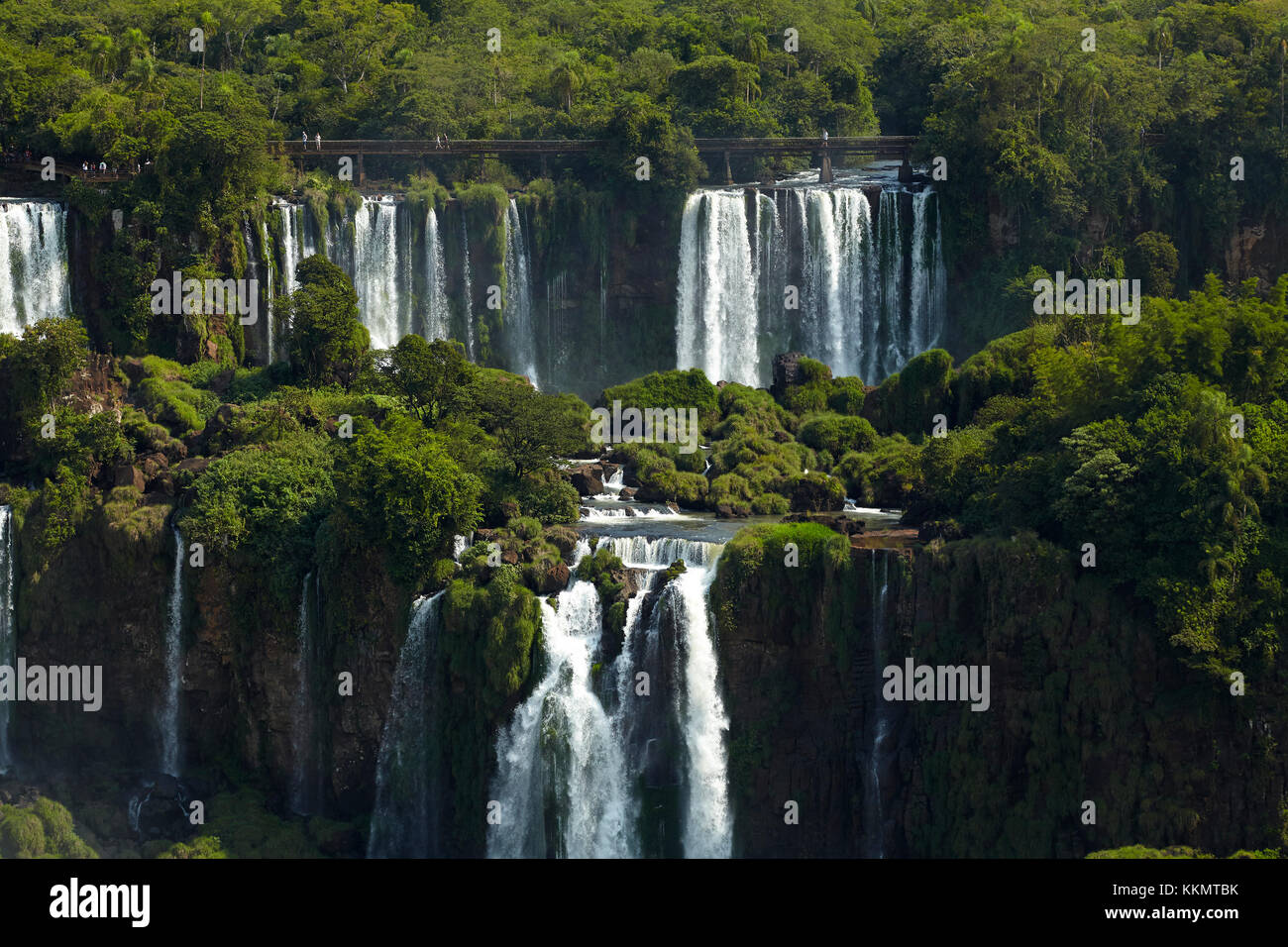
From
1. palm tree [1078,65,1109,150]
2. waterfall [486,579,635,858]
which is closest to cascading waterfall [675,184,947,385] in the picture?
palm tree [1078,65,1109,150]

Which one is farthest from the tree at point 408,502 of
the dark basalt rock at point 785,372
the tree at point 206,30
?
the tree at point 206,30

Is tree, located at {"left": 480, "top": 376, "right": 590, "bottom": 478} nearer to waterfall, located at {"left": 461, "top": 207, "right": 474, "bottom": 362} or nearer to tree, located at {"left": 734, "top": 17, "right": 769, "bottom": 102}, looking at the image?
waterfall, located at {"left": 461, "top": 207, "right": 474, "bottom": 362}

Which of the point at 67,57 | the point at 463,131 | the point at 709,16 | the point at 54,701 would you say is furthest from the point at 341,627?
the point at 709,16

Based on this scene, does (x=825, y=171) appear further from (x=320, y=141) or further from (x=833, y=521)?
(x=833, y=521)

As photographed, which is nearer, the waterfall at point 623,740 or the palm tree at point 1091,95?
the waterfall at point 623,740

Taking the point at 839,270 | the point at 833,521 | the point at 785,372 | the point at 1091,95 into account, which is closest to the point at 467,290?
the point at 785,372

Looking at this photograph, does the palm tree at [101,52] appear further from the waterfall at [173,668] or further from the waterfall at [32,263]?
the waterfall at [173,668]
